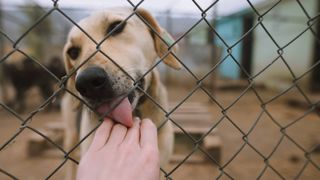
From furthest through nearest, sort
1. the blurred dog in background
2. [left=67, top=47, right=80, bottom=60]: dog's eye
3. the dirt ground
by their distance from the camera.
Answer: the blurred dog in background
the dirt ground
[left=67, top=47, right=80, bottom=60]: dog's eye

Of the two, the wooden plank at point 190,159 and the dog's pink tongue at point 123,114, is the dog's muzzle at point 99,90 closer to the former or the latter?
the dog's pink tongue at point 123,114

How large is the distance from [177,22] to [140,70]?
10.2 m

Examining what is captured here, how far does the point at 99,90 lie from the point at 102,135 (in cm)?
34

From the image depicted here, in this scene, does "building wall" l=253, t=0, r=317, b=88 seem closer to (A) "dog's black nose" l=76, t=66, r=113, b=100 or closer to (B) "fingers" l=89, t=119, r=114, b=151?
(A) "dog's black nose" l=76, t=66, r=113, b=100

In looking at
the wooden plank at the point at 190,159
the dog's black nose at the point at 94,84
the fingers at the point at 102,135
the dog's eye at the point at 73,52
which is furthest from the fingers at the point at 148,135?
the wooden plank at the point at 190,159

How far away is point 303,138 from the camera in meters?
4.27

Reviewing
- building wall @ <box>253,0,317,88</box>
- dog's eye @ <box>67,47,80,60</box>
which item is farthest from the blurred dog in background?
building wall @ <box>253,0,317,88</box>

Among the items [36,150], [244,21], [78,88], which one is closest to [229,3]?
[244,21]

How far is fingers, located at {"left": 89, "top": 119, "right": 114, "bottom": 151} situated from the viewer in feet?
2.90

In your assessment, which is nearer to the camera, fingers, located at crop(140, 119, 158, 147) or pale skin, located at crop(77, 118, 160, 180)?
pale skin, located at crop(77, 118, 160, 180)

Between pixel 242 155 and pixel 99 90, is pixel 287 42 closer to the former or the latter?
pixel 242 155

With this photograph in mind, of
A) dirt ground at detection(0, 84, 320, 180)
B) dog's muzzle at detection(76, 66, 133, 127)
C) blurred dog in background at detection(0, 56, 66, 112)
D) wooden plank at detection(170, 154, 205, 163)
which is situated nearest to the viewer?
dog's muzzle at detection(76, 66, 133, 127)

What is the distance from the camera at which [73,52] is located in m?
1.82

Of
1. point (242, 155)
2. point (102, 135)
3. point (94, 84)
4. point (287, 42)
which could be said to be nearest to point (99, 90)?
point (94, 84)
